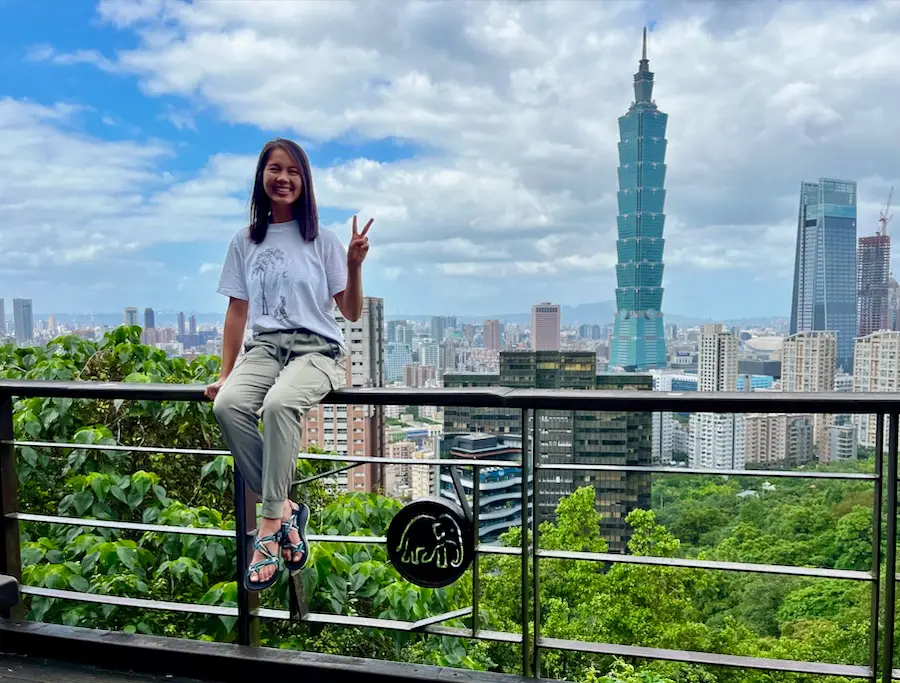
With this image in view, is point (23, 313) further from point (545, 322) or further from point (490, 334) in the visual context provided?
point (545, 322)

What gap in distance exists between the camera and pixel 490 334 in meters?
27.5

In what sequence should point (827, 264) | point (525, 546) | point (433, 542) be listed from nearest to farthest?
point (525, 546)
point (433, 542)
point (827, 264)

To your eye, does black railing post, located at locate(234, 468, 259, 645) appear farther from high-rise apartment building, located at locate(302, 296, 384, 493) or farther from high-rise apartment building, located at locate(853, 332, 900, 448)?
high-rise apartment building, located at locate(853, 332, 900, 448)

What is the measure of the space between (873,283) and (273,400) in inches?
1535

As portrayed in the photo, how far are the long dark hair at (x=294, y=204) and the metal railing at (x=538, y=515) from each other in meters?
0.46

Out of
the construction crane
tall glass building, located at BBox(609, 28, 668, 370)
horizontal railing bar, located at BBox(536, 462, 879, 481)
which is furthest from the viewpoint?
tall glass building, located at BBox(609, 28, 668, 370)

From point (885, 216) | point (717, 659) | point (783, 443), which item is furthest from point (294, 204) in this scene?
point (885, 216)

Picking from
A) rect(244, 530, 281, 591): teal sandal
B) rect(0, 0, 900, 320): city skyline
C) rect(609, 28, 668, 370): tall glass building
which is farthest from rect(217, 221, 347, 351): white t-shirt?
rect(609, 28, 668, 370): tall glass building

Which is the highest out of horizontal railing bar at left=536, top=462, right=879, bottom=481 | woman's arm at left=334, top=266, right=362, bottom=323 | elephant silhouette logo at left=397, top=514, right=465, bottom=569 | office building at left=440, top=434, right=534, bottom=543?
woman's arm at left=334, top=266, right=362, bottom=323

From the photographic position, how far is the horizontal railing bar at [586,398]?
152 centimetres

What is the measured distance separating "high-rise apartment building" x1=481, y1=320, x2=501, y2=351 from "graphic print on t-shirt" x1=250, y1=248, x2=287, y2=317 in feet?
77.3

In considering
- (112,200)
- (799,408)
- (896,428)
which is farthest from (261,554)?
(112,200)

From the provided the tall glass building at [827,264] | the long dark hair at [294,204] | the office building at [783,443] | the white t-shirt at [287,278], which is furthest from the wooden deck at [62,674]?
the tall glass building at [827,264]

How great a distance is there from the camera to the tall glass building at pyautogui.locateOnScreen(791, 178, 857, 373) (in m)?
32.6
